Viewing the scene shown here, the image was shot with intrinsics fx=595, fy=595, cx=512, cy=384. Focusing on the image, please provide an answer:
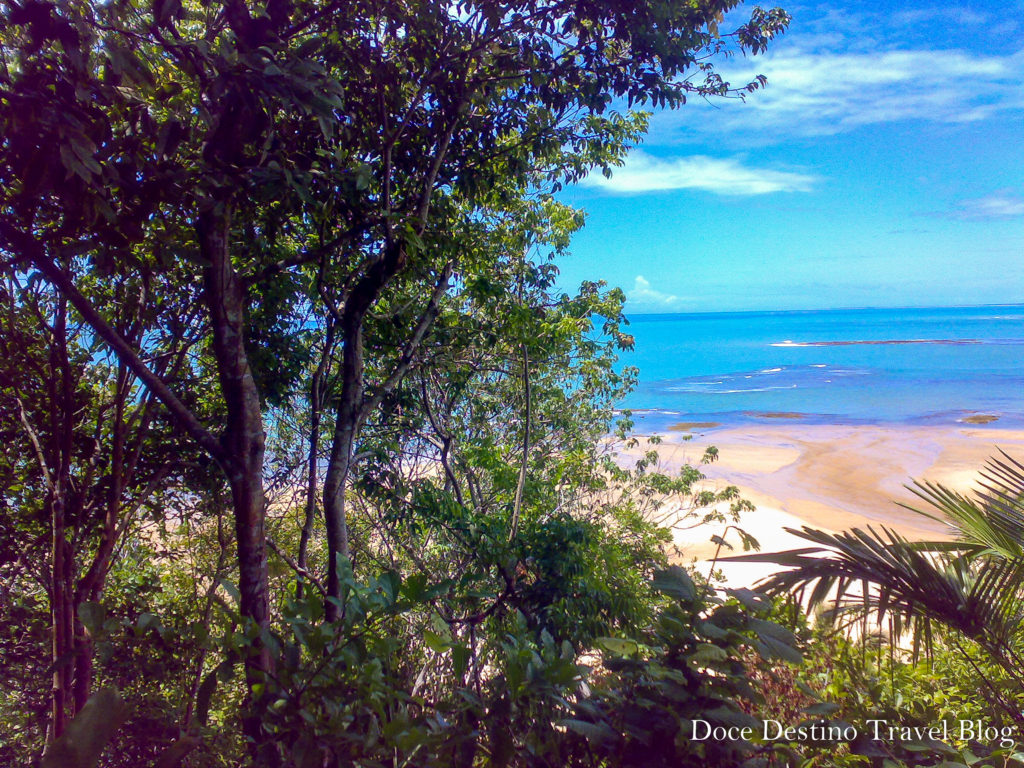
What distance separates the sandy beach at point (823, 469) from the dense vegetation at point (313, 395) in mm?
7242

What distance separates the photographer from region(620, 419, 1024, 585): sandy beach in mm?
12721

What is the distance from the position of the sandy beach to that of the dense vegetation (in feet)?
23.8

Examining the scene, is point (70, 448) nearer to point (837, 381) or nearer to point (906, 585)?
point (906, 585)

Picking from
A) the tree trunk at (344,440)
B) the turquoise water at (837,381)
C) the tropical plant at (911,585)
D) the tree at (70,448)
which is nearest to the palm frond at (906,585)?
the tropical plant at (911,585)

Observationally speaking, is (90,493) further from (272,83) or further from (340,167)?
(272,83)

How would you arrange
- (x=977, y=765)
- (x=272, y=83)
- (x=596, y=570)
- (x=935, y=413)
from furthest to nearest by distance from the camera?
(x=935, y=413), (x=596, y=570), (x=272, y=83), (x=977, y=765)

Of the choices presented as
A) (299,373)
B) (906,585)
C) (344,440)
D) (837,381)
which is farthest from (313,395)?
(837,381)

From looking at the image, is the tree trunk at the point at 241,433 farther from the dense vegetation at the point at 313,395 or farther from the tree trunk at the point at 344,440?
the tree trunk at the point at 344,440

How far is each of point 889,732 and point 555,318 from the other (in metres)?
3.84

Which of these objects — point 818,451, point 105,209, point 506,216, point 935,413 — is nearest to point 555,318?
point 506,216

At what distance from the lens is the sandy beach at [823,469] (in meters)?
12.7

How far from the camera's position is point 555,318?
4801 mm

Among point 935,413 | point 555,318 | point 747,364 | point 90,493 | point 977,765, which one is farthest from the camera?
point 747,364

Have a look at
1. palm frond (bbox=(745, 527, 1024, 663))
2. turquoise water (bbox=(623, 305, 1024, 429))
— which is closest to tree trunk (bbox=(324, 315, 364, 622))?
palm frond (bbox=(745, 527, 1024, 663))
